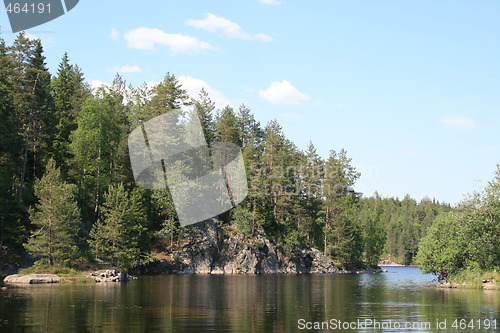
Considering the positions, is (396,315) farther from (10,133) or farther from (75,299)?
(10,133)

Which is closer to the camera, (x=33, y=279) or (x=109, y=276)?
(x=33, y=279)

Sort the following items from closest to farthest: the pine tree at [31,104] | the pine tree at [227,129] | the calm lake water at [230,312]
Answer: the calm lake water at [230,312] < the pine tree at [31,104] < the pine tree at [227,129]

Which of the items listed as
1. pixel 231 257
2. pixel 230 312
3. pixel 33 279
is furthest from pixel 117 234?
pixel 230 312

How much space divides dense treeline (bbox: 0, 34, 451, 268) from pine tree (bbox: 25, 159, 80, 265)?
12 centimetres

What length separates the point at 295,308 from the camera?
3206 centimetres

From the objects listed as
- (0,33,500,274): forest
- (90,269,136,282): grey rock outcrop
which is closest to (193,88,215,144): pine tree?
(0,33,500,274): forest

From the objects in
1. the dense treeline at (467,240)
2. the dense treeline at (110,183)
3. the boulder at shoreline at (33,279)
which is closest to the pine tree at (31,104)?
the dense treeline at (110,183)

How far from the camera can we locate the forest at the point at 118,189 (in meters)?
55.5

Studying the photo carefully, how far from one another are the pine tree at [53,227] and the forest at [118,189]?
12cm

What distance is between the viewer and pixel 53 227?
177 ft

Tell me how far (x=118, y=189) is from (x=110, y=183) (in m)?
12.5

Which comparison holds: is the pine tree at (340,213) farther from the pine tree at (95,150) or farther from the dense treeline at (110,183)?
the pine tree at (95,150)

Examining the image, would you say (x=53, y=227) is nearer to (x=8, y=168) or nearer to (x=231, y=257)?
(x=8, y=168)

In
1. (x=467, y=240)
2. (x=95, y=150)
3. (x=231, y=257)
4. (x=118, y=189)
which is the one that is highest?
(x=95, y=150)
